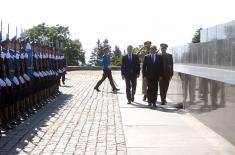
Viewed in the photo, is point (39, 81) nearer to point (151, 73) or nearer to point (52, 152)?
point (151, 73)

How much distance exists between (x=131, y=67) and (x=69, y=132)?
6.50 metres

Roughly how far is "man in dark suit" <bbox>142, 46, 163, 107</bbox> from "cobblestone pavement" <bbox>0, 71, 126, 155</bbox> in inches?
39.9

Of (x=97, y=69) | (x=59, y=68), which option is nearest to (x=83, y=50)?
(x=97, y=69)

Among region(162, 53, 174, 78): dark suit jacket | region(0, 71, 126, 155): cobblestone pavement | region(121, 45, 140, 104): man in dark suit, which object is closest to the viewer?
region(0, 71, 126, 155): cobblestone pavement

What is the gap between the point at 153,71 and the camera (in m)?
15.3

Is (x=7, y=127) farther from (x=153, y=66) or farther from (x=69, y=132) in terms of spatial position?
(x=153, y=66)

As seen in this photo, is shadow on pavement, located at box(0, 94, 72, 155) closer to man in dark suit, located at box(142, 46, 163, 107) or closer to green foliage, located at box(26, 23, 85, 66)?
man in dark suit, located at box(142, 46, 163, 107)

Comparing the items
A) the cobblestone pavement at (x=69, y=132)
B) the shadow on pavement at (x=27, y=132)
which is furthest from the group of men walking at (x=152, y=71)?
the shadow on pavement at (x=27, y=132)

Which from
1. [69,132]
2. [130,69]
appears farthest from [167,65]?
[69,132]

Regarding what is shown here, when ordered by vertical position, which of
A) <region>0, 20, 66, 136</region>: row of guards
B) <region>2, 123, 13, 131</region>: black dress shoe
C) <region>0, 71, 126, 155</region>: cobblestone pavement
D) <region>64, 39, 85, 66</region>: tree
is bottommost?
<region>0, 71, 126, 155</region>: cobblestone pavement

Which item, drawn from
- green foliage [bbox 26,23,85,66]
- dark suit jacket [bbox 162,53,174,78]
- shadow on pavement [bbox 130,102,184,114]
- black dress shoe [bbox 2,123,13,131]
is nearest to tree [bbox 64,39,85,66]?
green foliage [bbox 26,23,85,66]

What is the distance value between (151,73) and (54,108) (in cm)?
281

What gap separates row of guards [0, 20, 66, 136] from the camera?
34.4 feet

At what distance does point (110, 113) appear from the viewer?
13.7 metres
